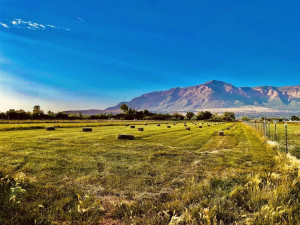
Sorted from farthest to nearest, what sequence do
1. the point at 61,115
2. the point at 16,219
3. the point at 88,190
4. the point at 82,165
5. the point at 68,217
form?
the point at 61,115
the point at 82,165
the point at 88,190
the point at 68,217
the point at 16,219

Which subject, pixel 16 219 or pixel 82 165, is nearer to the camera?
pixel 16 219

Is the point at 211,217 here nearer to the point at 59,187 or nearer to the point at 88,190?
the point at 88,190

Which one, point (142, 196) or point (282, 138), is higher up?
point (142, 196)

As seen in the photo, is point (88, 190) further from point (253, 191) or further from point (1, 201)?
point (253, 191)

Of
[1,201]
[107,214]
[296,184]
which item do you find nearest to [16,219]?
[1,201]

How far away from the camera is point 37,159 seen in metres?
9.99

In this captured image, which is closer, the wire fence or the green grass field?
the green grass field

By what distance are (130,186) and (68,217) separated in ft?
8.09

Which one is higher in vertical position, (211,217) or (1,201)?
(1,201)

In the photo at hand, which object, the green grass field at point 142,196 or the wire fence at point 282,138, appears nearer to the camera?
the green grass field at point 142,196

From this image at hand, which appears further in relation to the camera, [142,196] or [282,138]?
[282,138]

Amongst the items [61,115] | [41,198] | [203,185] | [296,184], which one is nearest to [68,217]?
[41,198]

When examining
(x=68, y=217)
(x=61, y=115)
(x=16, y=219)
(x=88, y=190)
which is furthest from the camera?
(x=61, y=115)

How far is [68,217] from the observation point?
4.40 m
